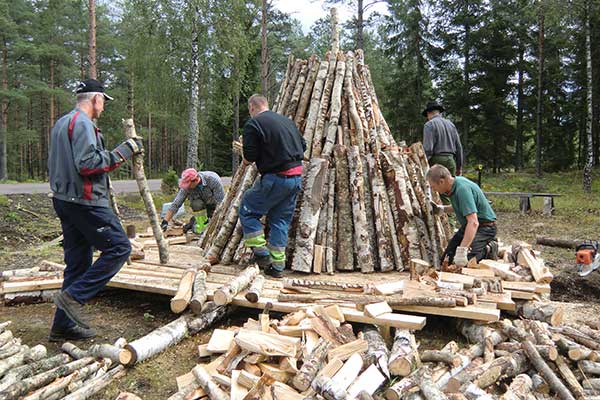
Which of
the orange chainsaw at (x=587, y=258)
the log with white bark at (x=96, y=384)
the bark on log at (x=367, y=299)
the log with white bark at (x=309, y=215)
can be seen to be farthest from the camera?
the orange chainsaw at (x=587, y=258)

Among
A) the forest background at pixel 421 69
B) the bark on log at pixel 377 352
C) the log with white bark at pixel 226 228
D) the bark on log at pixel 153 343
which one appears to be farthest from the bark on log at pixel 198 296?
the forest background at pixel 421 69

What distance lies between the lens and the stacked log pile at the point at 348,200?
5.58m

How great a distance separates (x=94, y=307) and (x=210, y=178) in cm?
313

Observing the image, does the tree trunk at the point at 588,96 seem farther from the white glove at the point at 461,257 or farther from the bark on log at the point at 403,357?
the bark on log at the point at 403,357

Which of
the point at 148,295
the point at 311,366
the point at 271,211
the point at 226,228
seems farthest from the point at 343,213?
the point at 311,366

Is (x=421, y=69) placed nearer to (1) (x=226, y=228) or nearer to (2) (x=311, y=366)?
(1) (x=226, y=228)

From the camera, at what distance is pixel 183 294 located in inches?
166

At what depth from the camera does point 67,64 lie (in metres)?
29.5

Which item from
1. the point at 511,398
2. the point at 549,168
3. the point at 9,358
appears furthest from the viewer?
the point at 549,168

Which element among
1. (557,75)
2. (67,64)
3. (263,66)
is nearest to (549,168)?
(557,75)

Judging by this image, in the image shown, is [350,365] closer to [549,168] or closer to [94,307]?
[94,307]

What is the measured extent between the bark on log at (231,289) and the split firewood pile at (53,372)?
2.89ft

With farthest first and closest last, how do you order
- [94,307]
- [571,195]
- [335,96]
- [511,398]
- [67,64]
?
1. [67,64]
2. [571,195]
3. [335,96]
4. [94,307]
5. [511,398]

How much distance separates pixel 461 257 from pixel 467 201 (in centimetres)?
62
